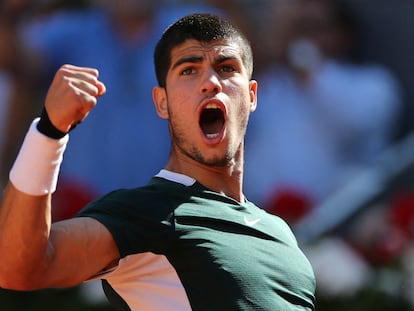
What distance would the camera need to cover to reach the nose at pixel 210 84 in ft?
11.4

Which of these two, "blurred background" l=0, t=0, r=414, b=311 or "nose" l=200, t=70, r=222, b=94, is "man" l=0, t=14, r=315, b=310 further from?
"blurred background" l=0, t=0, r=414, b=311

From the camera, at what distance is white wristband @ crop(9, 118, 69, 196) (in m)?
2.86

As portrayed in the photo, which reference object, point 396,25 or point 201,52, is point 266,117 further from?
point 201,52

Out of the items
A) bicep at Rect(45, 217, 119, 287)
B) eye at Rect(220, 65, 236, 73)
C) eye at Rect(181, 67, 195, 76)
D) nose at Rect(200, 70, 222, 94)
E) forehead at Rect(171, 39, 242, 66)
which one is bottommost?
bicep at Rect(45, 217, 119, 287)

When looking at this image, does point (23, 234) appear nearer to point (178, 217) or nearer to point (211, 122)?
point (178, 217)

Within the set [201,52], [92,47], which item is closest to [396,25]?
[92,47]

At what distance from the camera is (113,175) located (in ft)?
23.6

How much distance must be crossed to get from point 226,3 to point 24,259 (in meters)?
4.74

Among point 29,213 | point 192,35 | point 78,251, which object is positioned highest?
point 192,35

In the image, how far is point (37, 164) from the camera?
2.89m

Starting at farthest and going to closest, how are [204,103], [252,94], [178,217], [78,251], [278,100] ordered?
1. [278,100]
2. [252,94]
3. [204,103]
4. [178,217]
5. [78,251]

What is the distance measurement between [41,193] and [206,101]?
2.63 ft

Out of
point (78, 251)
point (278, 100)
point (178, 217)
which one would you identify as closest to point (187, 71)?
A: point (178, 217)

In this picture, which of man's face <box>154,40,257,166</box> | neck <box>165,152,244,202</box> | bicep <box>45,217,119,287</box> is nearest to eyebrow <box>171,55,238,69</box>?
man's face <box>154,40,257,166</box>
